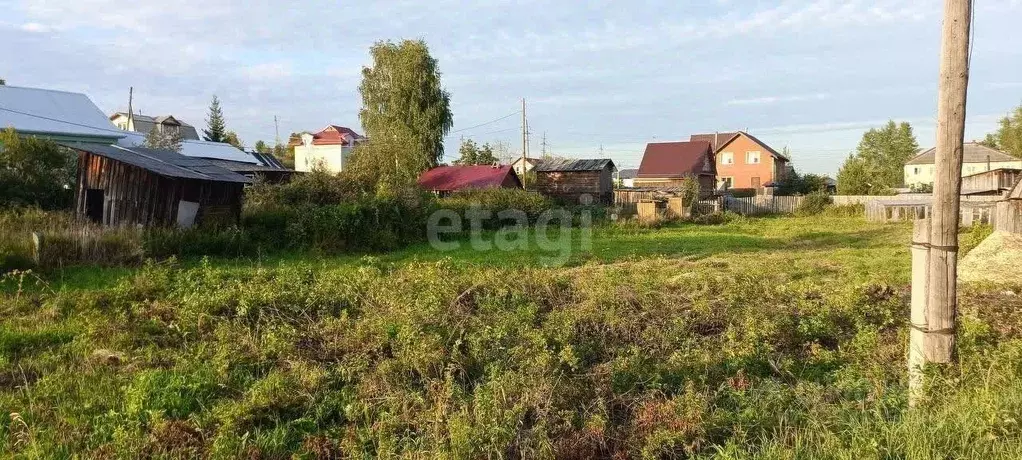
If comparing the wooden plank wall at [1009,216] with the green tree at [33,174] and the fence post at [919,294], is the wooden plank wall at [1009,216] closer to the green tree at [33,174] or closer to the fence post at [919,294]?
the fence post at [919,294]

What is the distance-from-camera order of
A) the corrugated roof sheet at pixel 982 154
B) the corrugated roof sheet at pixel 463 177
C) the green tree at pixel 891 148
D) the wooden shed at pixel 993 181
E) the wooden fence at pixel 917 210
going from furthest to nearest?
the green tree at pixel 891 148 < the corrugated roof sheet at pixel 982 154 < the corrugated roof sheet at pixel 463 177 < the wooden fence at pixel 917 210 < the wooden shed at pixel 993 181

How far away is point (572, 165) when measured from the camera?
34.6 meters

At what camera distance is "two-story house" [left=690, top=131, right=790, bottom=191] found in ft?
167

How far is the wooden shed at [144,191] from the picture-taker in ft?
46.3

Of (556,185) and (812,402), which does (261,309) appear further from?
(556,185)

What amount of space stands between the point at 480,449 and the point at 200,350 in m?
3.66

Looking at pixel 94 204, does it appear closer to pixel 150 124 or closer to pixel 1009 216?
pixel 1009 216

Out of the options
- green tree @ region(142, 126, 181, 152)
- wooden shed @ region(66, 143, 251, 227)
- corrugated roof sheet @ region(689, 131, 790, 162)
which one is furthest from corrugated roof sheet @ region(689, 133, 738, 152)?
wooden shed @ region(66, 143, 251, 227)

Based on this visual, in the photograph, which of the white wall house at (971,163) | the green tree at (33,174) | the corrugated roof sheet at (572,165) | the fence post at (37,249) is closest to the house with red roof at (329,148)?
the corrugated roof sheet at (572,165)

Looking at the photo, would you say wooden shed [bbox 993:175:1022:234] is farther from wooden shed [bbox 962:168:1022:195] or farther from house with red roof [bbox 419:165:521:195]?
house with red roof [bbox 419:165:521:195]

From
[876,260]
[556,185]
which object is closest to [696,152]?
[556,185]

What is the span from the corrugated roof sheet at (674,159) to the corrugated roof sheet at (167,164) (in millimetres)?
32638

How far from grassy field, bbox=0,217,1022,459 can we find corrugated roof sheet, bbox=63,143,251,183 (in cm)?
458

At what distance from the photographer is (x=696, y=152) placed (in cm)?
4425
